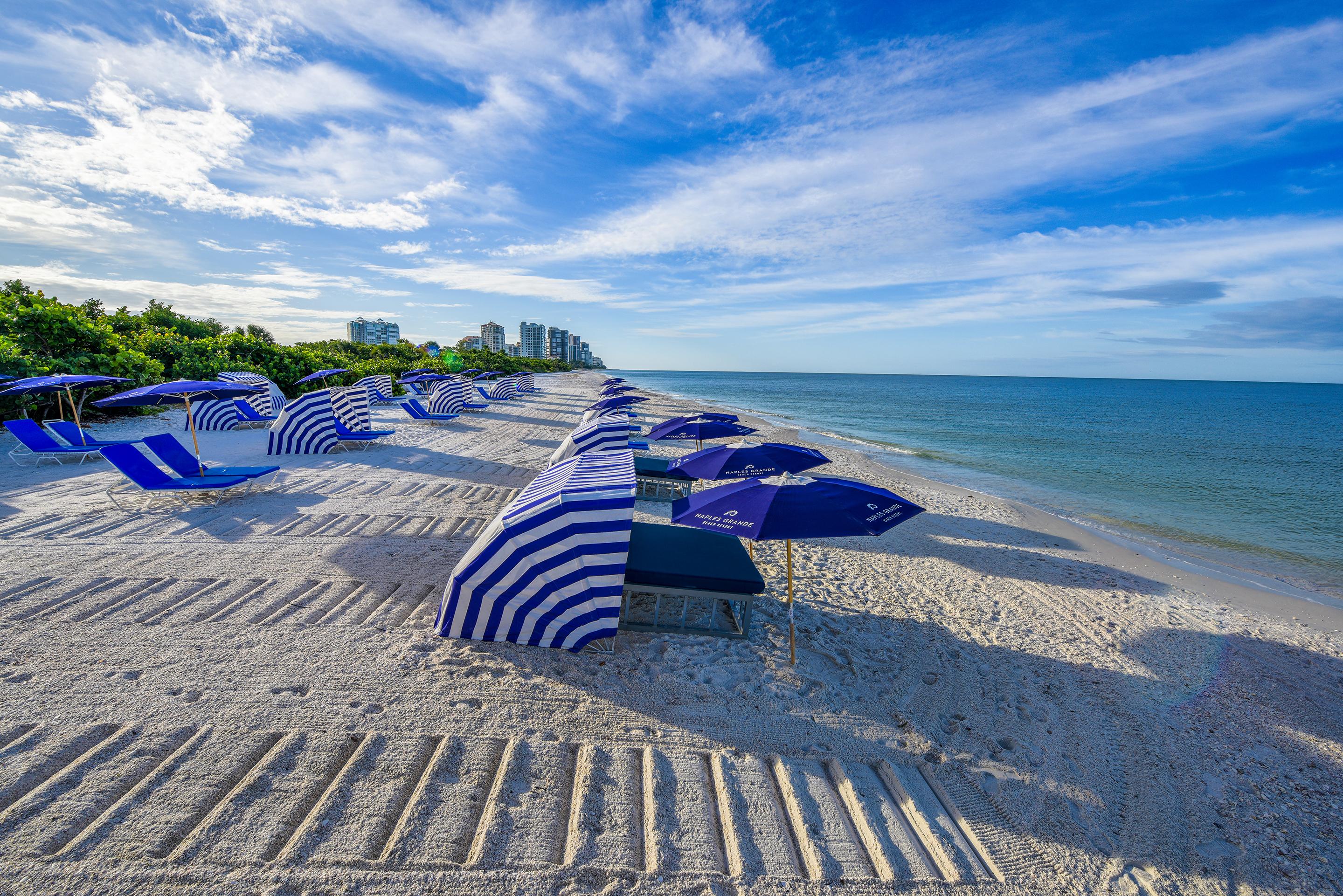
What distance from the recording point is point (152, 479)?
7.78 metres

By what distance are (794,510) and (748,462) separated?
73.6 inches

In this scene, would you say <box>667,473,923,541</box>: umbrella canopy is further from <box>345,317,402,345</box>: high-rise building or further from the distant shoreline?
<box>345,317,402,345</box>: high-rise building

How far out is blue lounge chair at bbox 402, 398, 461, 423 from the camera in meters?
17.7

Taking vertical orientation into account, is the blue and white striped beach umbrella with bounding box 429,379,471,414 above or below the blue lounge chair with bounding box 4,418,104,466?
above

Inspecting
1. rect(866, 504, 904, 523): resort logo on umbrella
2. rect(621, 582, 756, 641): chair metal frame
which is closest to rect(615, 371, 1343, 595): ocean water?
rect(866, 504, 904, 523): resort logo on umbrella

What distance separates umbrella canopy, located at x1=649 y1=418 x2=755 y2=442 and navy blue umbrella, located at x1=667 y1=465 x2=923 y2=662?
14.2ft

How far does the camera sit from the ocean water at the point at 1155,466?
10.3 m

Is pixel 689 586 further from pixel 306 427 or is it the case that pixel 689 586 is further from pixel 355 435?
pixel 306 427

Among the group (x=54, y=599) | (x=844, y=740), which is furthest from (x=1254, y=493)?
(x=54, y=599)

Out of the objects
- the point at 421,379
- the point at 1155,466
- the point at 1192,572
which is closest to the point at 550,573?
the point at 1192,572

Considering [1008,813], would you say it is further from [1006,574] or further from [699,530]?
[1006,574]

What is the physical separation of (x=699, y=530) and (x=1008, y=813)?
3457mm

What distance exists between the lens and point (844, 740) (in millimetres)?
3676

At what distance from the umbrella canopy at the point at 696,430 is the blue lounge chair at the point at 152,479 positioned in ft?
21.3
